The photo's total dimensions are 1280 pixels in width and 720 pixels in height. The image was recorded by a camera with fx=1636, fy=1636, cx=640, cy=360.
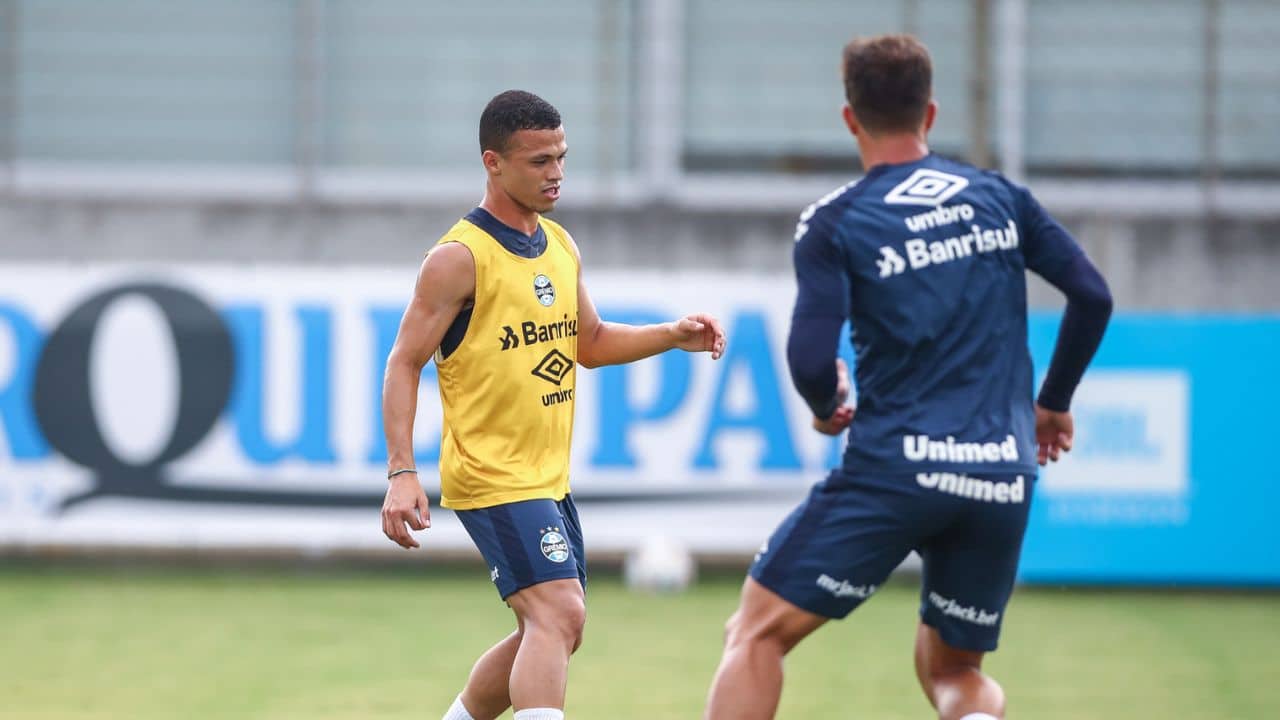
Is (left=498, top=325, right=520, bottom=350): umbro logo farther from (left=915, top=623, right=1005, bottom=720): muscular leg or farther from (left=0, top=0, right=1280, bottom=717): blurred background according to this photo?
(left=0, top=0, right=1280, bottom=717): blurred background

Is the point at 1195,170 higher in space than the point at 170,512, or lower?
higher

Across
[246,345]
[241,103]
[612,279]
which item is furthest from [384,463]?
[241,103]

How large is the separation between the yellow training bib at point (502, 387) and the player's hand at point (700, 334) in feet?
1.21

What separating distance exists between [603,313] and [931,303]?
6.07 metres

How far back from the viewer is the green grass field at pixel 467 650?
622cm

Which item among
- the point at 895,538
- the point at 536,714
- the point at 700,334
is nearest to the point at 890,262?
the point at 895,538

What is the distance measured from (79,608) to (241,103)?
4.83m

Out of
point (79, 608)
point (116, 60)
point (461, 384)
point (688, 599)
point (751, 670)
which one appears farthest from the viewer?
point (116, 60)

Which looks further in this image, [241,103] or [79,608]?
[241,103]

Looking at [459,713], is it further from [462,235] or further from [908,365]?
[908,365]

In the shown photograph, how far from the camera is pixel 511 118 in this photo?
4391 millimetres

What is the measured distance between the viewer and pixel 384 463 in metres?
9.70

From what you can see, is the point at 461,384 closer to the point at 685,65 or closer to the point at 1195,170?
the point at 685,65

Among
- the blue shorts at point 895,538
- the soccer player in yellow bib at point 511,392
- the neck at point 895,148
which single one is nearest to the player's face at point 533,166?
the soccer player in yellow bib at point 511,392
